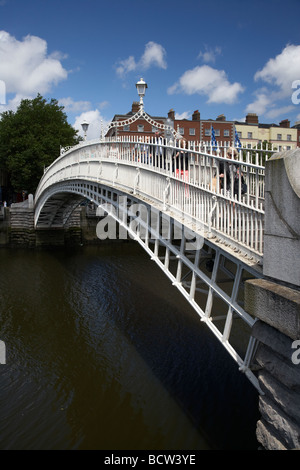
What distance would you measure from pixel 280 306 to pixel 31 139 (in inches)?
1233

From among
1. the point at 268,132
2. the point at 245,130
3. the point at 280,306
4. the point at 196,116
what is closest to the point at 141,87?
the point at 280,306

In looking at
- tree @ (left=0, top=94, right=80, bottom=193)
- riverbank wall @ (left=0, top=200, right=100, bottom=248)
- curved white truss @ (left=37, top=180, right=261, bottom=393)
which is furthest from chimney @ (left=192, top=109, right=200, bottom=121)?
curved white truss @ (left=37, top=180, right=261, bottom=393)

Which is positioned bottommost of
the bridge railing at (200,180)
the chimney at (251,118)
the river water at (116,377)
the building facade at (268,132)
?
the river water at (116,377)

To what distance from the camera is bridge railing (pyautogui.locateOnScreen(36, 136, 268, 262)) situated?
4.81 m

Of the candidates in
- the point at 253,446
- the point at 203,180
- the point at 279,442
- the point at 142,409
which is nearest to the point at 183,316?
the point at 142,409

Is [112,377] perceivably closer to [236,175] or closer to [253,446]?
[253,446]

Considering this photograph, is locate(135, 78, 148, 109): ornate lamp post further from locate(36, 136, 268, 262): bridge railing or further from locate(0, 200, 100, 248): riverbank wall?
locate(0, 200, 100, 248): riverbank wall

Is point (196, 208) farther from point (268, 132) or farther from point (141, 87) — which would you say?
point (268, 132)

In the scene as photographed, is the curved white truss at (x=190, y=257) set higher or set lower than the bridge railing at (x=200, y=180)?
lower

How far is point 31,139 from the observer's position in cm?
3158

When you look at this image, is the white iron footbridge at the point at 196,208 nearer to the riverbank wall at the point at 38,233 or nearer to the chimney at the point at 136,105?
the riverbank wall at the point at 38,233

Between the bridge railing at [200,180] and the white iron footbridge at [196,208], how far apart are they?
1 centimetres

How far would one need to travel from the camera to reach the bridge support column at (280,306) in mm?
3551

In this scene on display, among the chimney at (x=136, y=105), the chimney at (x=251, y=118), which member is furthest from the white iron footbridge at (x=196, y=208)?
the chimney at (x=251, y=118)
